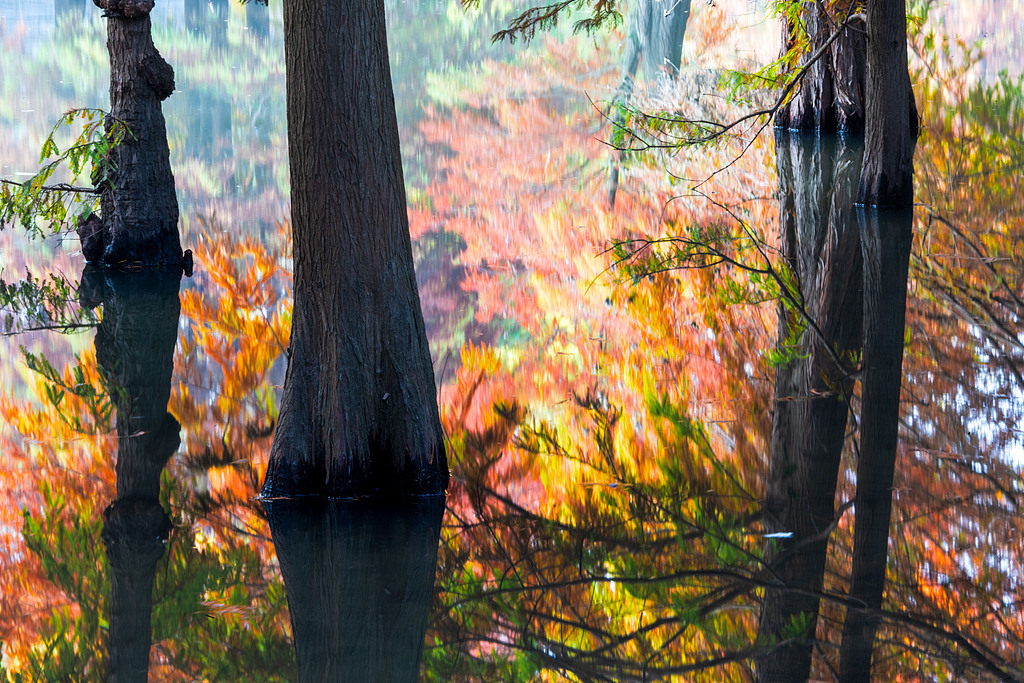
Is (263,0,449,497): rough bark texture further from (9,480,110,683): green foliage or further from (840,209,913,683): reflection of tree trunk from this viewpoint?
(840,209,913,683): reflection of tree trunk

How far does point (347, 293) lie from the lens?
16.0ft

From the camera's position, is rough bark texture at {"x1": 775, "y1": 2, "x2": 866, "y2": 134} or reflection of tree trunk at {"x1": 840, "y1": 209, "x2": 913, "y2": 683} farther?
rough bark texture at {"x1": 775, "y1": 2, "x2": 866, "y2": 134}

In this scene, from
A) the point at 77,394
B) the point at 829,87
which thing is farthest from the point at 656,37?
the point at 77,394

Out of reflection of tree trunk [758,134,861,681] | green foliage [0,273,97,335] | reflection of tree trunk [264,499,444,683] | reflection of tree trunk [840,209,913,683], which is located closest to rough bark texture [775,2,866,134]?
reflection of tree trunk [758,134,861,681]

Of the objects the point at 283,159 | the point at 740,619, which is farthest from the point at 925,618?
the point at 283,159

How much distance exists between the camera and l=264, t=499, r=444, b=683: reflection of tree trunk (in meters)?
3.66

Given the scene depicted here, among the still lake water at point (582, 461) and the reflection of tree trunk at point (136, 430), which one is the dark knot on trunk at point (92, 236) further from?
the still lake water at point (582, 461)

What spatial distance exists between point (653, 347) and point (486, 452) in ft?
7.77

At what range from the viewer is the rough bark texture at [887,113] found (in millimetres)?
10680

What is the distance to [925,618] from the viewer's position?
150 inches

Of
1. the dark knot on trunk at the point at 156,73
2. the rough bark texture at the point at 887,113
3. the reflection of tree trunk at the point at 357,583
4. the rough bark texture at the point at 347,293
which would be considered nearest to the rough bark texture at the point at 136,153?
the dark knot on trunk at the point at 156,73

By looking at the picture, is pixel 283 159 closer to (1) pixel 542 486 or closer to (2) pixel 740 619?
(1) pixel 542 486

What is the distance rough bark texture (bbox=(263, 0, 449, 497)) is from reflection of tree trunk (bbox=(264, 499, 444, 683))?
204mm

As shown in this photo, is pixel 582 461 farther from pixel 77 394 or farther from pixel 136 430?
pixel 77 394
